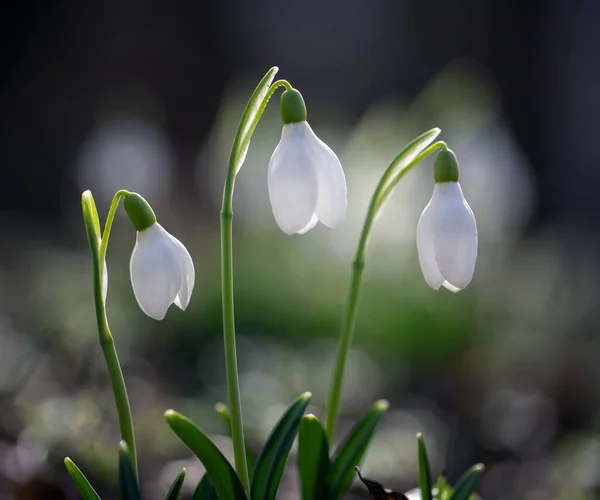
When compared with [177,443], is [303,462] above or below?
above

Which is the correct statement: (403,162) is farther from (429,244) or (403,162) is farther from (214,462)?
(214,462)

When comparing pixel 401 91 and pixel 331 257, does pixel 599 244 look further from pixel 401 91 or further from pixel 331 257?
pixel 401 91

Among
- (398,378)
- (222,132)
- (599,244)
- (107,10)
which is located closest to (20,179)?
(107,10)

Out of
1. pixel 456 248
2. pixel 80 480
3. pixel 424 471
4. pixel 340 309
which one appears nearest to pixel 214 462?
pixel 80 480

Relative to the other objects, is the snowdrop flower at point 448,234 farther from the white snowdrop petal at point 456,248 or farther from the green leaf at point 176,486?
the green leaf at point 176,486

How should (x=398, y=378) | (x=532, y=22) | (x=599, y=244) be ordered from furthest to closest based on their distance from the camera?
1. (x=532, y=22)
2. (x=599, y=244)
3. (x=398, y=378)

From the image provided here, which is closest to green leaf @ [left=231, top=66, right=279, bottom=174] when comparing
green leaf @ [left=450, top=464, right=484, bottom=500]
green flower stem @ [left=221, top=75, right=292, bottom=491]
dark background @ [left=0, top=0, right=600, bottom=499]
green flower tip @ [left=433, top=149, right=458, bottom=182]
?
green flower stem @ [left=221, top=75, right=292, bottom=491]

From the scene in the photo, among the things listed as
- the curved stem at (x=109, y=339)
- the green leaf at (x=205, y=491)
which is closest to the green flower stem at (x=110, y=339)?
the curved stem at (x=109, y=339)
